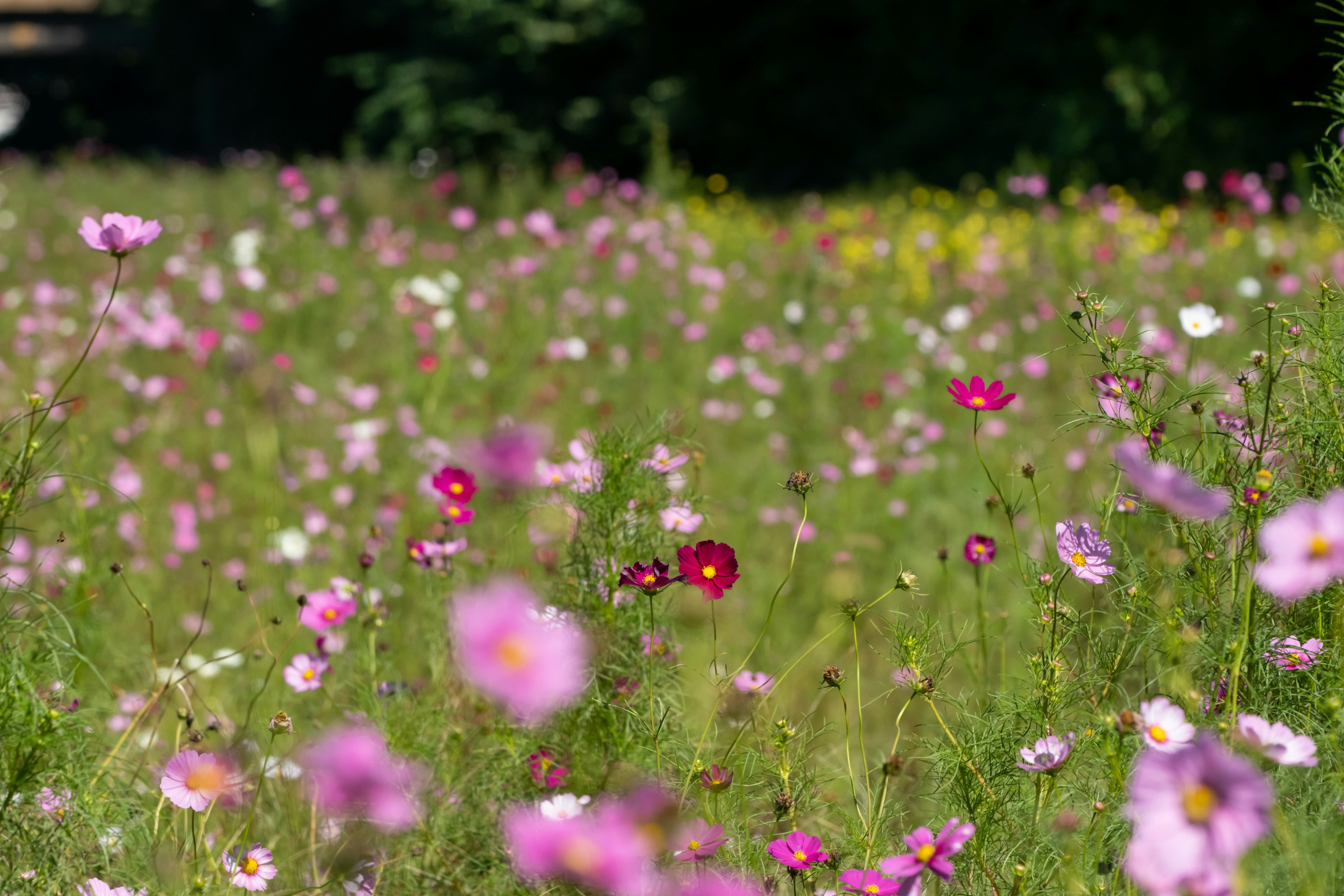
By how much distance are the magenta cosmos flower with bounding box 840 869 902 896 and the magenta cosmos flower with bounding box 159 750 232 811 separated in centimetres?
67

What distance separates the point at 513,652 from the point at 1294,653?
3.06ft

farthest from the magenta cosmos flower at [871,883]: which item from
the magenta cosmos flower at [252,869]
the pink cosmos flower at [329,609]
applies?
the pink cosmos flower at [329,609]

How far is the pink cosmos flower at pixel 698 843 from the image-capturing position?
956 millimetres

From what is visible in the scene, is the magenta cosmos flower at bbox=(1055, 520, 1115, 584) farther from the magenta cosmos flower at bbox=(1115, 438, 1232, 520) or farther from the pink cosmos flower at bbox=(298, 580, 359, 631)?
the pink cosmos flower at bbox=(298, 580, 359, 631)

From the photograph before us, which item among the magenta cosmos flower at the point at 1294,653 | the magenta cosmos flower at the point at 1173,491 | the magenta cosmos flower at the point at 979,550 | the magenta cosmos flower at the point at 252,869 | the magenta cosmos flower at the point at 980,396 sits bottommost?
the magenta cosmos flower at the point at 252,869

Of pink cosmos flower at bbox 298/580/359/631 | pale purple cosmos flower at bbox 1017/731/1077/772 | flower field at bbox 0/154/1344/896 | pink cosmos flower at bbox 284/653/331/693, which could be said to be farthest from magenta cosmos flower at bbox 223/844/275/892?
pale purple cosmos flower at bbox 1017/731/1077/772

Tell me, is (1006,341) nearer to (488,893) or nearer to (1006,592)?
(1006,592)

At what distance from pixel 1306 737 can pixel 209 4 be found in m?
21.3

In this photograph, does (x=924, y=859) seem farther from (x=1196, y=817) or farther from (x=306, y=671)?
(x=306, y=671)

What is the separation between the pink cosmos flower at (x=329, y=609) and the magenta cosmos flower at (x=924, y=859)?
1.00m

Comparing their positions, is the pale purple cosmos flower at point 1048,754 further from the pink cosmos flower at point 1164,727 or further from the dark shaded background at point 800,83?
the dark shaded background at point 800,83

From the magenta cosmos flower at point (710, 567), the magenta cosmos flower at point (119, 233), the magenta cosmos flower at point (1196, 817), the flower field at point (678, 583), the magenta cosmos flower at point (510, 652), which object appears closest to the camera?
the magenta cosmos flower at point (510, 652)

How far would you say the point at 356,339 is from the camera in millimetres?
4461

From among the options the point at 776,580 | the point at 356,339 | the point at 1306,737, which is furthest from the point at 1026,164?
the point at 1306,737
